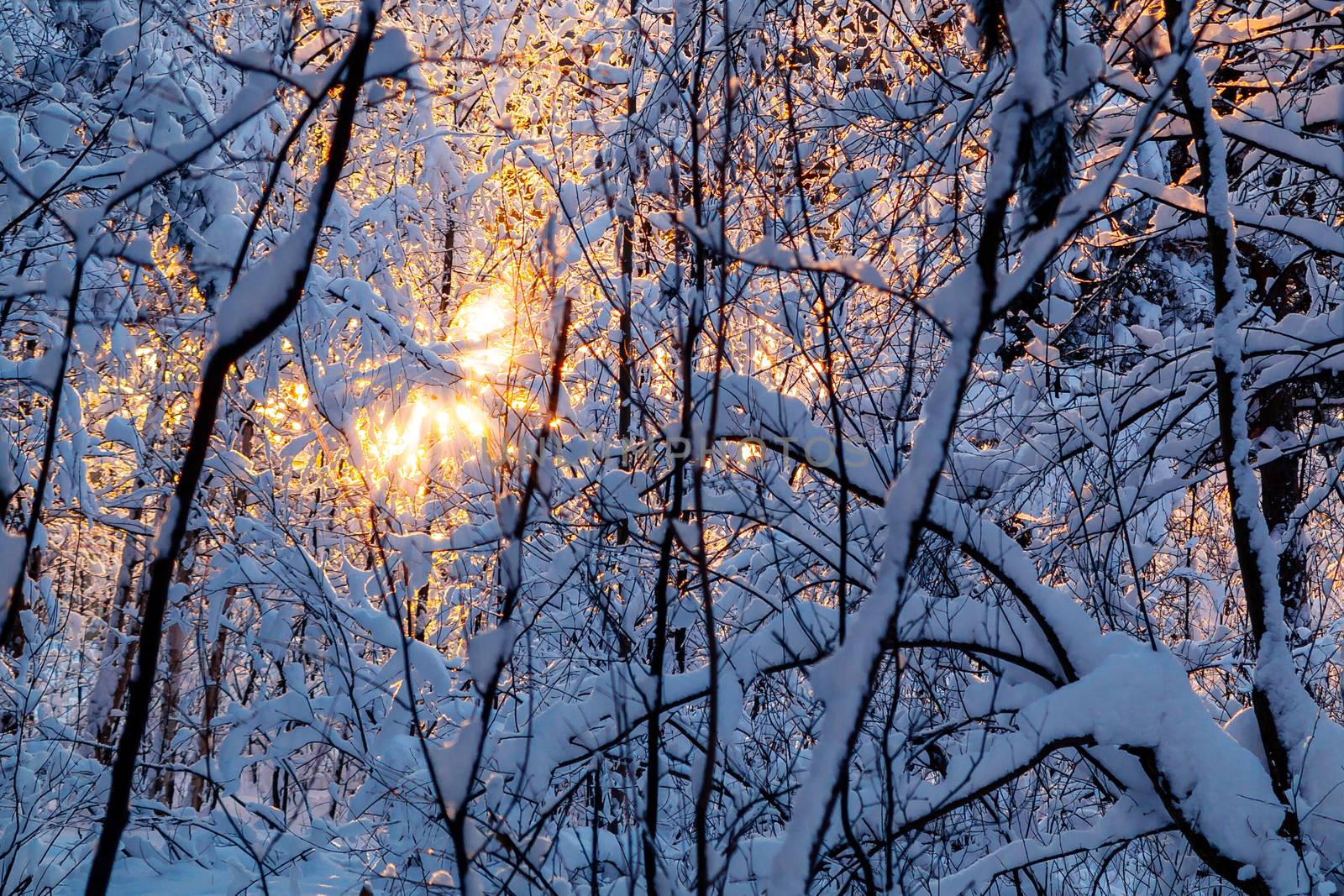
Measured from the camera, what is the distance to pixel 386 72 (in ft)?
3.34

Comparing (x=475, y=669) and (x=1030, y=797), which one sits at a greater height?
(x=1030, y=797)

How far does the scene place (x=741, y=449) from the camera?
399cm

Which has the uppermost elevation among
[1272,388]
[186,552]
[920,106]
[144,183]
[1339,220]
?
[186,552]

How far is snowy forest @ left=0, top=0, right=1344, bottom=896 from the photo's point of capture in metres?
1.24

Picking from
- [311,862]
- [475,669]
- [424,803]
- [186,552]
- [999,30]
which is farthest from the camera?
[186,552]

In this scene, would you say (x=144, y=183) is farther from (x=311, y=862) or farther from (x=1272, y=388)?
(x=311, y=862)

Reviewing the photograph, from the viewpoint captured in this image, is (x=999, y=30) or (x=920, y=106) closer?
(x=999, y=30)

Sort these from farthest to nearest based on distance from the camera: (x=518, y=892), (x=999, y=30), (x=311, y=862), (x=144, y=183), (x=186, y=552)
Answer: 1. (x=186, y=552)
2. (x=311, y=862)
3. (x=518, y=892)
4. (x=999, y=30)
5. (x=144, y=183)

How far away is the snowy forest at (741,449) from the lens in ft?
4.08

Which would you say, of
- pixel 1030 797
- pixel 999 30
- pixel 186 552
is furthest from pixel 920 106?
pixel 186 552

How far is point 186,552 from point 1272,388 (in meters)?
9.04

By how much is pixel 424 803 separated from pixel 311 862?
2266mm

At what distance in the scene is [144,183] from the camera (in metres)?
0.95

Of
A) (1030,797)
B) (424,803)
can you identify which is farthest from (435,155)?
(1030,797)
